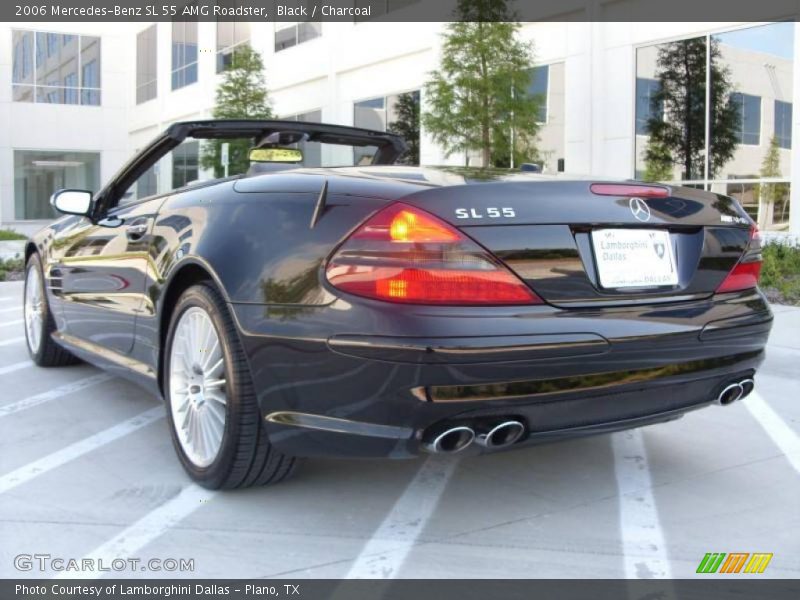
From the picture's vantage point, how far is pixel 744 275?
321cm

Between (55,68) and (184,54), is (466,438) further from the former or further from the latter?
(55,68)

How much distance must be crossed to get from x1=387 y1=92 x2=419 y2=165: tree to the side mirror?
14.3 metres

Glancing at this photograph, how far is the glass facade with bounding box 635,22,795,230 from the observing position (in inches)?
495

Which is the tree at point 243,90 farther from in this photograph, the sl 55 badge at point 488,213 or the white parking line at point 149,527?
the sl 55 badge at point 488,213

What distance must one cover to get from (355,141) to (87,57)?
109ft

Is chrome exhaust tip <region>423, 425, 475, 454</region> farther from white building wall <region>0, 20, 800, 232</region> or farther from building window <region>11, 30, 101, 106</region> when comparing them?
building window <region>11, 30, 101, 106</region>

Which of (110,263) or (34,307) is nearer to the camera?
(110,263)

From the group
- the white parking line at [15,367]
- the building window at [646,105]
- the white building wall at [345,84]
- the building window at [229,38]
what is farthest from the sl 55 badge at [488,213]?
the building window at [229,38]

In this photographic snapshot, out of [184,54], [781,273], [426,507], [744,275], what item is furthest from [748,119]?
[184,54]

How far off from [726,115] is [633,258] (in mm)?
11272

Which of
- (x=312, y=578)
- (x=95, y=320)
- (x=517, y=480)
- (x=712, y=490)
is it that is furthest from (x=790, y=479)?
(x=95, y=320)

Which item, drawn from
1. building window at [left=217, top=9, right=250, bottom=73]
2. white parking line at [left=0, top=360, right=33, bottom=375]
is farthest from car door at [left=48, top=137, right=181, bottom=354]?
building window at [left=217, top=9, right=250, bottom=73]

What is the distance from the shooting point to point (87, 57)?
34.5 meters

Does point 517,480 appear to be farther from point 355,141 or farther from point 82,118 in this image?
point 82,118
